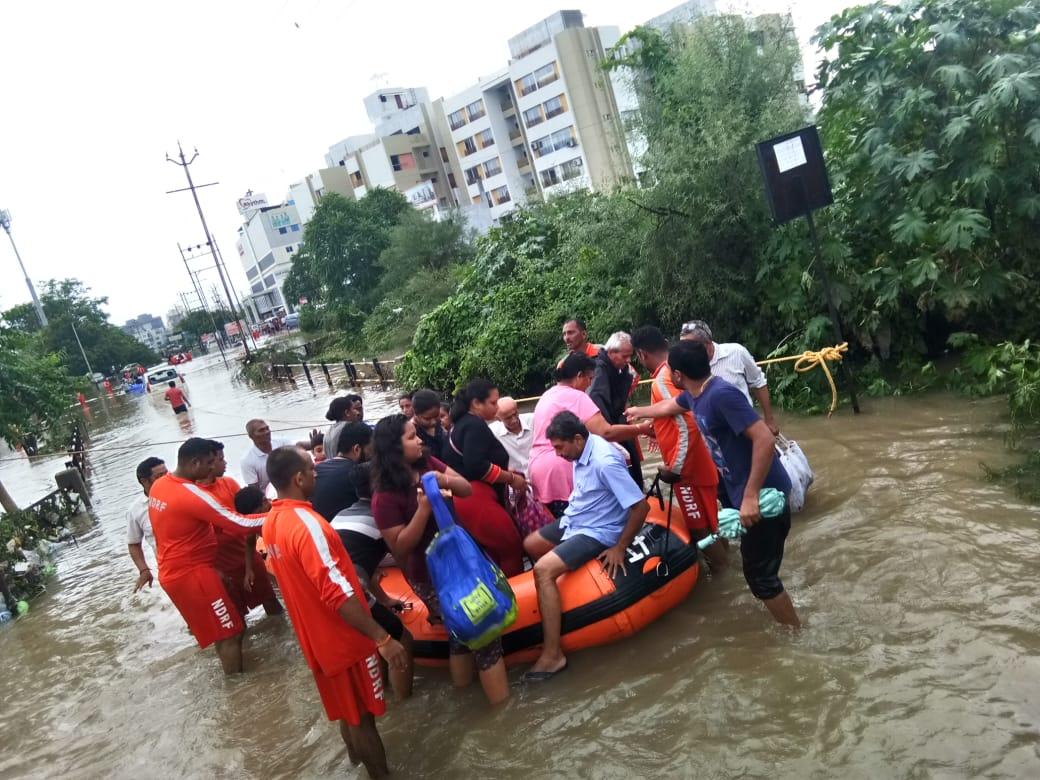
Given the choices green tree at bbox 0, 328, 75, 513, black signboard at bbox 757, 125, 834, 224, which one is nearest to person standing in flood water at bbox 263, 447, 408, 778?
black signboard at bbox 757, 125, 834, 224

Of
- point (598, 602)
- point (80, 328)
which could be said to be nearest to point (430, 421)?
point (598, 602)

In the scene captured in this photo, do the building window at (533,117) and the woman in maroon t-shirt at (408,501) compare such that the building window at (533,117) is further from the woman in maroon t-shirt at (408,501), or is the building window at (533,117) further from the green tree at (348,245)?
the woman in maroon t-shirt at (408,501)

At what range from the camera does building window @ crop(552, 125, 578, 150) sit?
158 feet

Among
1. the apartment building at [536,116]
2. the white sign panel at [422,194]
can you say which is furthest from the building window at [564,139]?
the white sign panel at [422,194]

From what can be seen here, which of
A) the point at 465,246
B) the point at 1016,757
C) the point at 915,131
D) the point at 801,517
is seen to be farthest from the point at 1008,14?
the point at 465,246

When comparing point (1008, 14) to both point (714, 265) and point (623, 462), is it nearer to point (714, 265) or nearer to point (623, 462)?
point (714, 265)

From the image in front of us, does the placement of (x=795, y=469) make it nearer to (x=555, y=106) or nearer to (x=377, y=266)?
(x=377, y=266)

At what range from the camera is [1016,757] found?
2953mm

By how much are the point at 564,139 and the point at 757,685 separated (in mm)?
48564

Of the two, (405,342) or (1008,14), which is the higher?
(1008,14)

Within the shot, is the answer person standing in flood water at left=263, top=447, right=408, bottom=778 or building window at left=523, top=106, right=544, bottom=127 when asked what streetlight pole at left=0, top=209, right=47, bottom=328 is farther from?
person standing in flood water at left=263, top=447, right=408, bottom=778

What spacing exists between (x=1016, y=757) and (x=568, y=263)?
36.9 feet

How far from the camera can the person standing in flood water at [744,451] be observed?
358 cm

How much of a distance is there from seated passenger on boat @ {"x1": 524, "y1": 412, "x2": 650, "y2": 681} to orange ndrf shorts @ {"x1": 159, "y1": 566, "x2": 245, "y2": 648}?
2.45 meters
